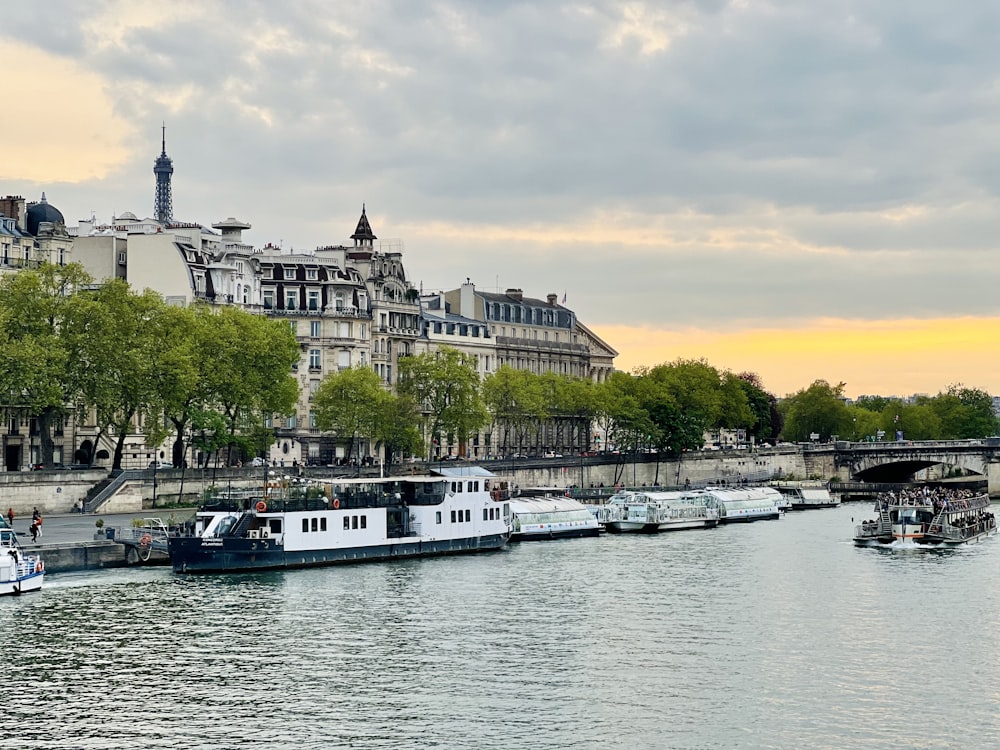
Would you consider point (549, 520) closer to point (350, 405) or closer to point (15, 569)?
point (350, 405)

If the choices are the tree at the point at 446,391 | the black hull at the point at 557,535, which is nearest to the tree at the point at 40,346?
the black hull at the point at 557,535

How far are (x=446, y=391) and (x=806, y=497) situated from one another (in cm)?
3282

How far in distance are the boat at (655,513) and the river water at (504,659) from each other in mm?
29276

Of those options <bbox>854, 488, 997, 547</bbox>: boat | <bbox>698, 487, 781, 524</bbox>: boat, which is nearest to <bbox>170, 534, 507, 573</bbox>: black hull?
<bbox>854, 488, 997, 547</bbox>: boat

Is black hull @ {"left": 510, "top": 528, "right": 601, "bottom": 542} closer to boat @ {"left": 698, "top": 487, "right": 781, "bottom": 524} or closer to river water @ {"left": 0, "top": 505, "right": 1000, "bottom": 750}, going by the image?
boat @ {"left": 698, "top": 487, "right": 781, "bottom": 524}

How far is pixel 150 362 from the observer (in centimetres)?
10619

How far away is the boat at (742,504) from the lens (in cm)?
12774

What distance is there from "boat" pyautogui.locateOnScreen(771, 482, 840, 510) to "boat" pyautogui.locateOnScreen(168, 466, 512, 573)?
2092 inches

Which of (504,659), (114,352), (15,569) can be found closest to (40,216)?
(114,352)

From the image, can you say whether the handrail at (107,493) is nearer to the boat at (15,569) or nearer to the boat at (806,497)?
the boat at (15,569)

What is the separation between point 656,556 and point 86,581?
105 feet

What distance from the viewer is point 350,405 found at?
13162 centimetres

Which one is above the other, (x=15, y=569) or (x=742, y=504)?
(x=742, y=504)

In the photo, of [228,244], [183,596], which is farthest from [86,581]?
[228,244]
